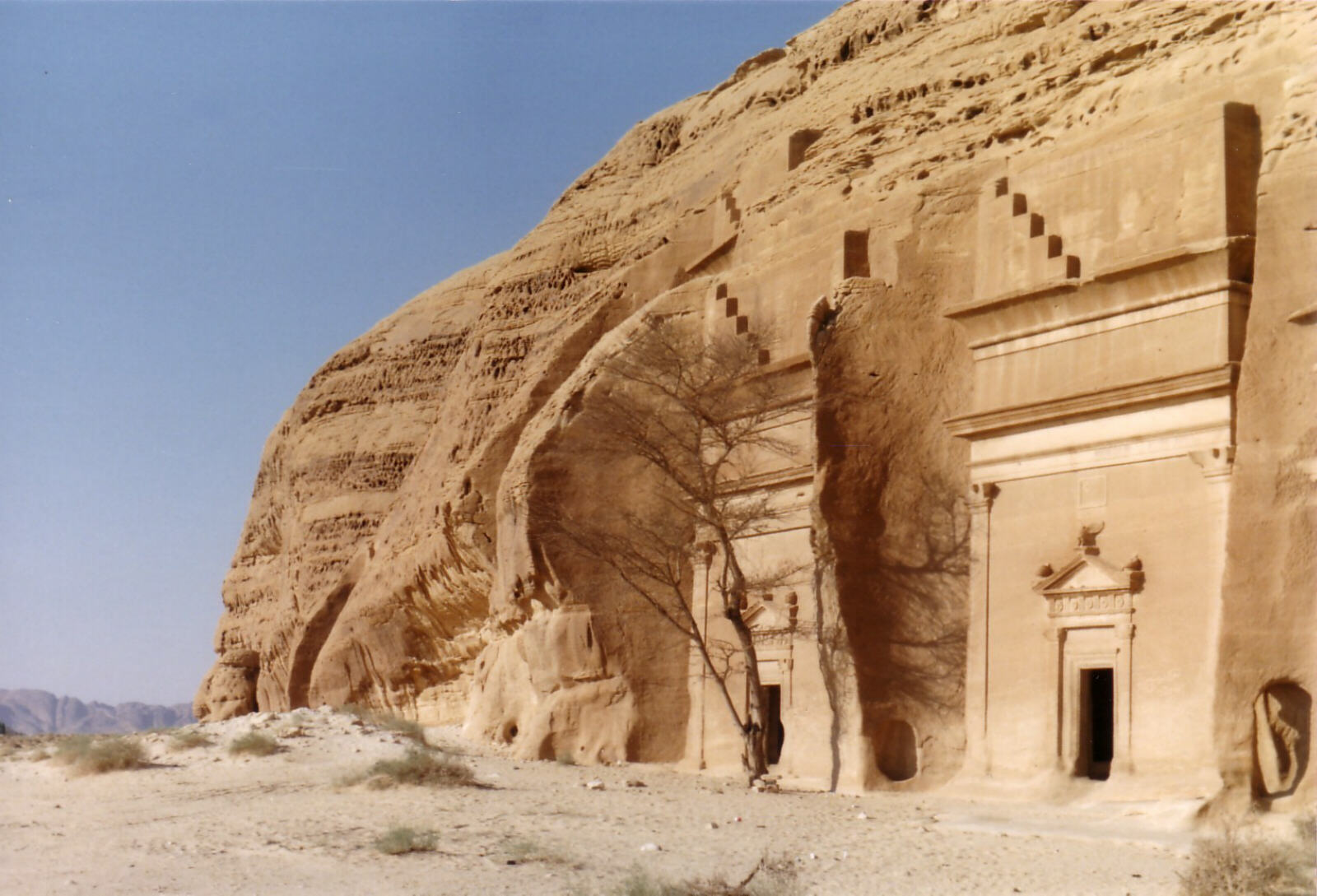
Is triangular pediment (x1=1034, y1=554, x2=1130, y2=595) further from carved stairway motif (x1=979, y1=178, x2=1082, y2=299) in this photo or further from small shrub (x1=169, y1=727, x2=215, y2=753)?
small shrub (x1=169, y1=727, x2=215, y2=753)

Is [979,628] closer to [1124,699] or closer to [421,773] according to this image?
[1124,699]

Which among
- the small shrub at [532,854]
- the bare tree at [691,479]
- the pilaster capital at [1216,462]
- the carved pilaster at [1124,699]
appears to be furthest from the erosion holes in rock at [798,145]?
the small shrub at [532,854]

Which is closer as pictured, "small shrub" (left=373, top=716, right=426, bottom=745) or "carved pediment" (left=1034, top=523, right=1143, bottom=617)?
"carved pediment" (left=1034, top=523, right=1143, bottom=617)

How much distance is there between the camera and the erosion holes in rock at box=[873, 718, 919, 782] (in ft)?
61.1

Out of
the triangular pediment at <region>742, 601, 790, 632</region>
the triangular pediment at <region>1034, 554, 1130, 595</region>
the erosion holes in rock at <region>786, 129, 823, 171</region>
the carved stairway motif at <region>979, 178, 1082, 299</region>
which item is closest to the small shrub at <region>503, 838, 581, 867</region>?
the triangular pediment at <region>1034, 554, 1130, 595</region>

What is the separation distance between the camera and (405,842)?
1477 cm

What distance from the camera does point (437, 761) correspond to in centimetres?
1917

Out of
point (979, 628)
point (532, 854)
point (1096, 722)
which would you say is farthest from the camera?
point (979, 628)

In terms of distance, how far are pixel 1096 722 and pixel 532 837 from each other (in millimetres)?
6560

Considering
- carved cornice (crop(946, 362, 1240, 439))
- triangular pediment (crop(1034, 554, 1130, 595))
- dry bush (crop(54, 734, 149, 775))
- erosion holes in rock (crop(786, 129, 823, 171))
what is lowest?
dry bush (crop(54, 734, 149, 775))

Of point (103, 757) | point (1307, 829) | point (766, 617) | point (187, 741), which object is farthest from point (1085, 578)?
point (103, 757)

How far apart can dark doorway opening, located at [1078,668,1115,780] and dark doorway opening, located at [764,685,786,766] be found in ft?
16.7

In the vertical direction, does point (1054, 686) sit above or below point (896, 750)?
above

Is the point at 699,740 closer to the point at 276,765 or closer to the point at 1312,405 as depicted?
the point at 276,765
